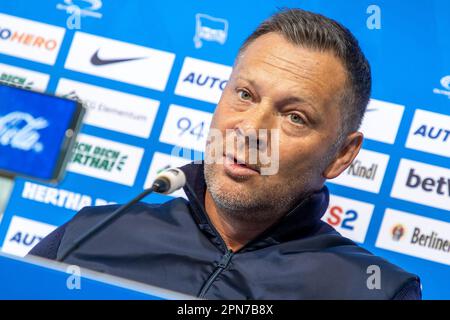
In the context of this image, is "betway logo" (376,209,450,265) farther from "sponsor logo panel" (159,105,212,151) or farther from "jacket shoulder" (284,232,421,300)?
"sponsor logo panel" (159,105,212,151)

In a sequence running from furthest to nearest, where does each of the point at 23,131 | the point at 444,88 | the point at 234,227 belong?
the point at 444,88, the point at 234,227, the point at 23,131

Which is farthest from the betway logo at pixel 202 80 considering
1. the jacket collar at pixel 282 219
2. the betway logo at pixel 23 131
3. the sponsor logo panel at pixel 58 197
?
the betway logo at pixel 23 131

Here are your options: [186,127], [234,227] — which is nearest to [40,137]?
[234,227]

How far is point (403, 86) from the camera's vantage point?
6.86ft

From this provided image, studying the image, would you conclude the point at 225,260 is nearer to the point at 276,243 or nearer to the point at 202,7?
the point at 276,243

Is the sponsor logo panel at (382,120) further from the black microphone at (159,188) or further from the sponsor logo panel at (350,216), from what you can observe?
the black microphone at (159,188)

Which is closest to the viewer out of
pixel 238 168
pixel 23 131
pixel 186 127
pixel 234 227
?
pixel 23 131

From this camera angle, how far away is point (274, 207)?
5.41 feet

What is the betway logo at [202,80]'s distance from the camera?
7.36 feet

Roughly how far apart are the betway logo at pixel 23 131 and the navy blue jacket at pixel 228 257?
0.40 m

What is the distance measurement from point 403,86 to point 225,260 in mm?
852

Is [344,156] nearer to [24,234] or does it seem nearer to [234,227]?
[234,227]

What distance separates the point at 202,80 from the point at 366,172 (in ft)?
2.00
